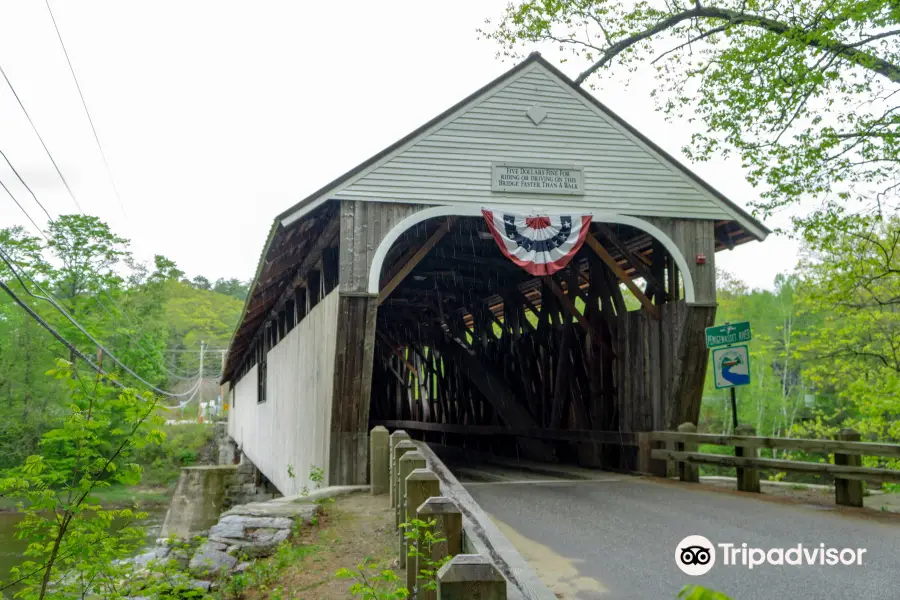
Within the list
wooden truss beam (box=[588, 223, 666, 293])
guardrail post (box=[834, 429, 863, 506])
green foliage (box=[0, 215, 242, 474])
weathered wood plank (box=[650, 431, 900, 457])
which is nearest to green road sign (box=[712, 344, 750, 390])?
weathered wood plank (box=[650, 431, 900, 457])

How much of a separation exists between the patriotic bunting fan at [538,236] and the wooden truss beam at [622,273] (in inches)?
18.2

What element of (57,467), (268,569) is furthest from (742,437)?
(57,467)

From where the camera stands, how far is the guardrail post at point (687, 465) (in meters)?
9.75

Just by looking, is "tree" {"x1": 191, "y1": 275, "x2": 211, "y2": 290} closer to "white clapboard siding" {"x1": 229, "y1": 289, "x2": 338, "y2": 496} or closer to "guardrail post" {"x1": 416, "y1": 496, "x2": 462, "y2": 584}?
"white clapboard siding" {"x1": 229, "y1": 289, "x2": 338, "y2": 496}

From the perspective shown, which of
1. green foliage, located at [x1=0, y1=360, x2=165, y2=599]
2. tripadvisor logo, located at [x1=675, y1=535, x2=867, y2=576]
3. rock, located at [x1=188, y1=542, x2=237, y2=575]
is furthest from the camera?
rock, located at [x1=188, y1=542, x2=237, y2=575]

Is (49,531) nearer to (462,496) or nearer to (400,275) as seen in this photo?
(462,496)

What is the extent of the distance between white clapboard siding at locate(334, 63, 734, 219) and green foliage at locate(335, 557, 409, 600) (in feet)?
16.8

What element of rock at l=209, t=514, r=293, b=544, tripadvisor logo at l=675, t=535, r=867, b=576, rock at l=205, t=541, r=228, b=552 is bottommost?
rock at l=205, t=541, r=228, b=552

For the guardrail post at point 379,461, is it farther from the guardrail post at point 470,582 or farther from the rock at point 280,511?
the guardrail post at point 470,582

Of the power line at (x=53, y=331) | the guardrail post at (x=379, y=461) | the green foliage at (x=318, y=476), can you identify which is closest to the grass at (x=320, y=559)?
the guardrail post at (x=379, y=461)

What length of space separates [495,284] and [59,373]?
12.1 metres

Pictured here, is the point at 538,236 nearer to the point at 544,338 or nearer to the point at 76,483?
the point at 544,338

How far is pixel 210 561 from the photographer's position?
6.86m

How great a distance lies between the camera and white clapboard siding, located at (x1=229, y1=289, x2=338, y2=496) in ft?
33.9
